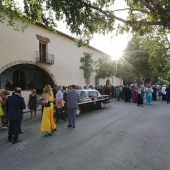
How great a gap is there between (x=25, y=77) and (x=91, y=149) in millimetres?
15409

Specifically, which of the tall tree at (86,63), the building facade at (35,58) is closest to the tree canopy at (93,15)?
the building facade at (35,58)

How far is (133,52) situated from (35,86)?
79.7ft

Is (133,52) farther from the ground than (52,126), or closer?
farther from the ground

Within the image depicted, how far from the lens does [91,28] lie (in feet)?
28.1

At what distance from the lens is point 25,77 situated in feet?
65.7

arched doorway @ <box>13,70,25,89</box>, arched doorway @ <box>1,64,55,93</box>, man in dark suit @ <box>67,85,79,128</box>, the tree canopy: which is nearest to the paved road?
man in dark suit @ <box>67,85,79,128</box>

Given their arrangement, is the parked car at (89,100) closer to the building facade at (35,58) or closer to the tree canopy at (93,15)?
the tree canopy at (93,15)

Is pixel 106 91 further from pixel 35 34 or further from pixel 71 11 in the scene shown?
pixel 71 11

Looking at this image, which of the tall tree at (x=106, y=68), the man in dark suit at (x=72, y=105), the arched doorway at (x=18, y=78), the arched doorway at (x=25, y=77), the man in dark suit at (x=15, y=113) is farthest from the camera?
the tall tree at (x=106, y=68)

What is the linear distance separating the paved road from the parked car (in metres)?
4.23

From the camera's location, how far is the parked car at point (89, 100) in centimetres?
1315

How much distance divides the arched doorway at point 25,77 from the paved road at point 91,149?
10.2 m

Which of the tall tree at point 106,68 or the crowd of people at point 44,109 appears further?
the tall tree at point 106,68

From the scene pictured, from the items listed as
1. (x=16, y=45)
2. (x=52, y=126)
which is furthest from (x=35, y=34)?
(x=52, y=126)
